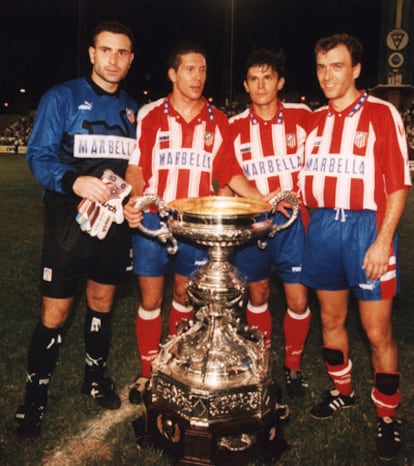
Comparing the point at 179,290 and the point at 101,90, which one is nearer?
the point at 101,90

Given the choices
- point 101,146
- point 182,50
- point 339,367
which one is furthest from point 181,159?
point 339,367

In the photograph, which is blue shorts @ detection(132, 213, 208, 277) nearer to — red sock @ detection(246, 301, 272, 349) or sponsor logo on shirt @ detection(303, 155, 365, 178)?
red sock @ detection(246, 301, 272, 349)

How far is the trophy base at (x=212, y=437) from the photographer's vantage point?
2363 mm

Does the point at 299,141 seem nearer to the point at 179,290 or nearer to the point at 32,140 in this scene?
the point at 179,290

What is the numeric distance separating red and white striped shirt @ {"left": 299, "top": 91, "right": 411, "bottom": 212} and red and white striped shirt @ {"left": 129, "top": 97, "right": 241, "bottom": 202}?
646 millimetres

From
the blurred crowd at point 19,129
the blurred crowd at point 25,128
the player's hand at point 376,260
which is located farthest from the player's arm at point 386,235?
the blurred crowd at point 19,129

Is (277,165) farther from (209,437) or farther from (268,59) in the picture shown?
(209,437)

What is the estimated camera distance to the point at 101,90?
2.83 meters

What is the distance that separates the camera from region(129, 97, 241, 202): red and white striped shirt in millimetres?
3064

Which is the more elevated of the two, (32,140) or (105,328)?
(32,140)

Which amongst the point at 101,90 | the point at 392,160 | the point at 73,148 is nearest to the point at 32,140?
the point at 73,148

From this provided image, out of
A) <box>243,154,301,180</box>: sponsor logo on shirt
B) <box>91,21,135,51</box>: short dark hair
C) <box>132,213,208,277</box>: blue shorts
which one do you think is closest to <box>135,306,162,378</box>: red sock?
<box>132,213,208,277</box>: blue shorts

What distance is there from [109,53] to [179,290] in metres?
1.42

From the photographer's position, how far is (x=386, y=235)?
8.13ft
